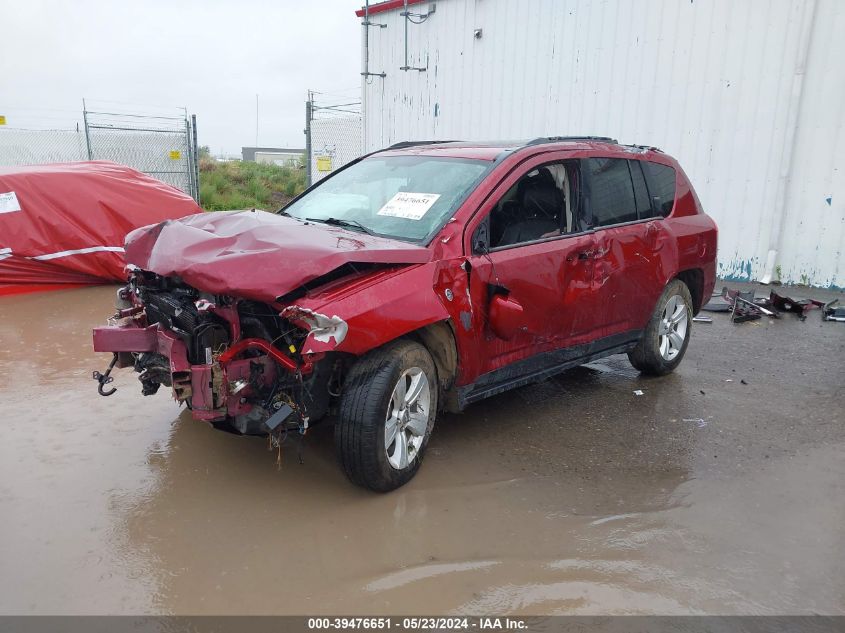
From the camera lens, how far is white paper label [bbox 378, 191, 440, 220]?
4.04 m

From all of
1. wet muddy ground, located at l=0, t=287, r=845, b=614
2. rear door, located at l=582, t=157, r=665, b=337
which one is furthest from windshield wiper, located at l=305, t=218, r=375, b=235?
rear door, located at l=582, t=157, r=665, b=337

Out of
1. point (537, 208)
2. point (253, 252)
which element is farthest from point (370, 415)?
point (537, 208)

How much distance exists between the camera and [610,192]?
4.94 meters

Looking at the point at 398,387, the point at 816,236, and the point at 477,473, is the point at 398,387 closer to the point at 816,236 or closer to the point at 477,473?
the point at 477,473

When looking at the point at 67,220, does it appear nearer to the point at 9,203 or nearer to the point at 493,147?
the point at 9,203

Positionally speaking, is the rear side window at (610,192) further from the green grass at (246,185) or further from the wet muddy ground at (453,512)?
the green grass at (246,185)

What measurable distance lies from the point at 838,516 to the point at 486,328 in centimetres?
205

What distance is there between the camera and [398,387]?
3.52 m

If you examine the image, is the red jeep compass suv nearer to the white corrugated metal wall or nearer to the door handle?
the door handle

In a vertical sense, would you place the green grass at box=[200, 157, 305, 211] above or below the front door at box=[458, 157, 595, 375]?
below

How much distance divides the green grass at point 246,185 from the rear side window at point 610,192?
13140mm

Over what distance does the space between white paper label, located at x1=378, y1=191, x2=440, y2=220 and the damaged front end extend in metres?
1.03

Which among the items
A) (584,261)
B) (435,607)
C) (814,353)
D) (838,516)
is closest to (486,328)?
(584,261)

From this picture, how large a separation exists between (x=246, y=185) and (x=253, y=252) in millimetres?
17812
